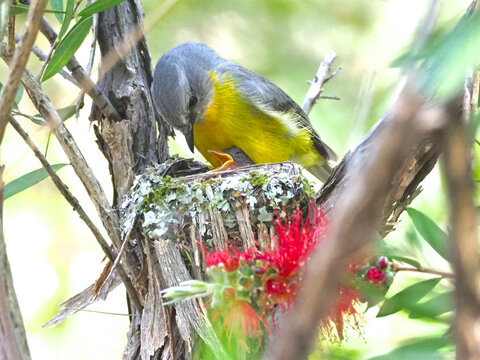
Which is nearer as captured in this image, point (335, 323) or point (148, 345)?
point (335, 323)

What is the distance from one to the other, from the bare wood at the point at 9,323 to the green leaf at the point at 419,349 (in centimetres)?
58

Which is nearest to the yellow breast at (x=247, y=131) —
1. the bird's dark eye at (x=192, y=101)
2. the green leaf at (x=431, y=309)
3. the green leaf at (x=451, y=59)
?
the bird's dark eye at (x=192, y=101)

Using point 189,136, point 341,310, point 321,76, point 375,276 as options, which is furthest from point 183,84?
point 375,276

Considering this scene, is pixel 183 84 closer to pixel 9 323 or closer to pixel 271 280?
pixel 271 280

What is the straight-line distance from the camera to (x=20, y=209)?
6.01 metres

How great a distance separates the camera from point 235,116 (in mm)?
4414

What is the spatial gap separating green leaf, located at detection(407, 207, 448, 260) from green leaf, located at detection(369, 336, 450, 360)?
0.55 meters

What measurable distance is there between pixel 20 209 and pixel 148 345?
349 centimetres

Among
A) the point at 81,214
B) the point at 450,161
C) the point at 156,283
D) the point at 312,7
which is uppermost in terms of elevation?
the point at 312,7

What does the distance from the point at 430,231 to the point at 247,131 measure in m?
2.78

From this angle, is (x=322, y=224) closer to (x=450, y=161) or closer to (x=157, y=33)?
(x=450, y=161)

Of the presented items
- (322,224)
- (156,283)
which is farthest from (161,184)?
(322,224)

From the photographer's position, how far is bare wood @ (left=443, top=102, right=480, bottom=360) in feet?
2.02

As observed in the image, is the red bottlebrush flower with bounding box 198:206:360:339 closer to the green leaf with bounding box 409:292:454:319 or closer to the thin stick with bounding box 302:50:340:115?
the green leaf with bounding box 409:292:454:319
